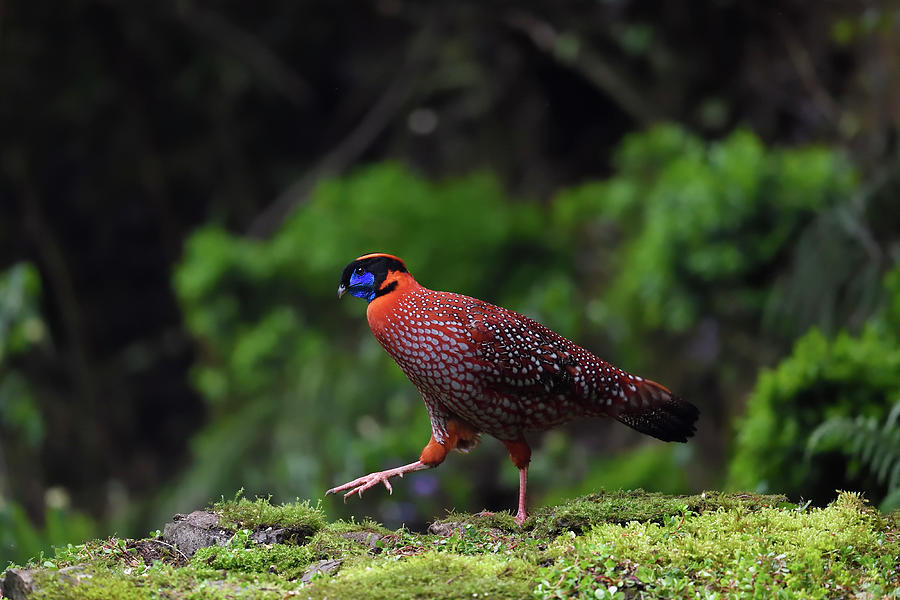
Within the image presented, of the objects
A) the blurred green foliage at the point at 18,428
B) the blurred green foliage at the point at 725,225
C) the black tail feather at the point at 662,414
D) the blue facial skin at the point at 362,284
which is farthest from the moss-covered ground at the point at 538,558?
the blurred green foliage at the point at 725,225

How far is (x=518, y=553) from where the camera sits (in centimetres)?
309

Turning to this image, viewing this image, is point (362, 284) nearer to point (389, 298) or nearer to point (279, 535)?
point (389, 298)

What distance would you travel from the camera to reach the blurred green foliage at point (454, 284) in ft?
19.3

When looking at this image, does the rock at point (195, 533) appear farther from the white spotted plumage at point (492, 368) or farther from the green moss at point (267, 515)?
the white spotted plumage at point (492, 368)

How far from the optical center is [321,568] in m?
3.06

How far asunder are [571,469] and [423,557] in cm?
406

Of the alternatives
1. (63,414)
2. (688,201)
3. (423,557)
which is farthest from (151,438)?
(423,557)

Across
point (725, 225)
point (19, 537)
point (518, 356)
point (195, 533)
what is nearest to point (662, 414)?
point (518, 356)

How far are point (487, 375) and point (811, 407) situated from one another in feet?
5.87

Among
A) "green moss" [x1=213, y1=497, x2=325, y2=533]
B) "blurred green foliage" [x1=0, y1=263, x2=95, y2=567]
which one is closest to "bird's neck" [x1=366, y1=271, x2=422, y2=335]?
"green moss" [x1=213, y1=497, x2=325, y2=533]

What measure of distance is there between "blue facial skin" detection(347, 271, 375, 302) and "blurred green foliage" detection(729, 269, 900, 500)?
6.01ft

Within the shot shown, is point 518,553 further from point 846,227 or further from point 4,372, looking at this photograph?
point 4,372

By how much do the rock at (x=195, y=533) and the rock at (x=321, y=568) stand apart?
0.33 metres

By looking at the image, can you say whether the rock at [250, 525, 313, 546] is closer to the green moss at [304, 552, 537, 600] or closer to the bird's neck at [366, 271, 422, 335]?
the green moss at [304, 552, 537, 600]
